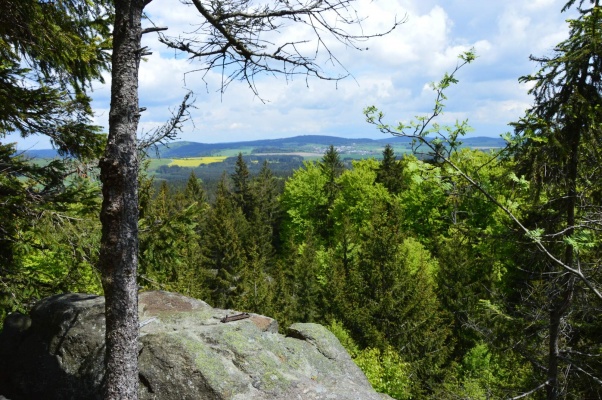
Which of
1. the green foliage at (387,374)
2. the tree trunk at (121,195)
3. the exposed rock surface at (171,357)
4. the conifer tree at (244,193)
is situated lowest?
the green foliage at (387,374)

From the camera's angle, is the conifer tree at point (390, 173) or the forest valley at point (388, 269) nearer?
the forest valley at point (388, 269)

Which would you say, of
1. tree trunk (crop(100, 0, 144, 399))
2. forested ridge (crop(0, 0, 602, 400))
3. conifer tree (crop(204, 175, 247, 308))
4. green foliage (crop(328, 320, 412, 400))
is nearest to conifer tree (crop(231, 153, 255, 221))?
conifer tree (crop(204, 175, 247, 308))

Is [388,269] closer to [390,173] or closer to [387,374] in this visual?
[387,374]

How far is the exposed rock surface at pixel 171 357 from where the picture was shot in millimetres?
6359

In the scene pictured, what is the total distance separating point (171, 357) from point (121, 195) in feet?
9.25

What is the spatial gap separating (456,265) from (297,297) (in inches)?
467

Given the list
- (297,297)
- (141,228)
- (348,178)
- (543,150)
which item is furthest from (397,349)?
(348,178)

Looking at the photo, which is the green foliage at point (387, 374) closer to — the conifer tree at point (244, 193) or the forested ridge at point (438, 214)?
the forested ridge at point (438, 214)

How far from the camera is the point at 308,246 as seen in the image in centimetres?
3441

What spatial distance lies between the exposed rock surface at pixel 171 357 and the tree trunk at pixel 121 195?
4.92 ft

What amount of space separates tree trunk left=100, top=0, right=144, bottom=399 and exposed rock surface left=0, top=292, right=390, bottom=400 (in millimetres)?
1501

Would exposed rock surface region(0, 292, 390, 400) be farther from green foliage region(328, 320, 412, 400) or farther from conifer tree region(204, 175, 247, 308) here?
conifer tree region(204, 175, 247, 308)

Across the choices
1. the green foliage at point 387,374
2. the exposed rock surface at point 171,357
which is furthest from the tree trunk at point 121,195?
the green foliage at point 387,374

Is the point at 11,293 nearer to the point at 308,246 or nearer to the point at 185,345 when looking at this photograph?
the point at 185,345
